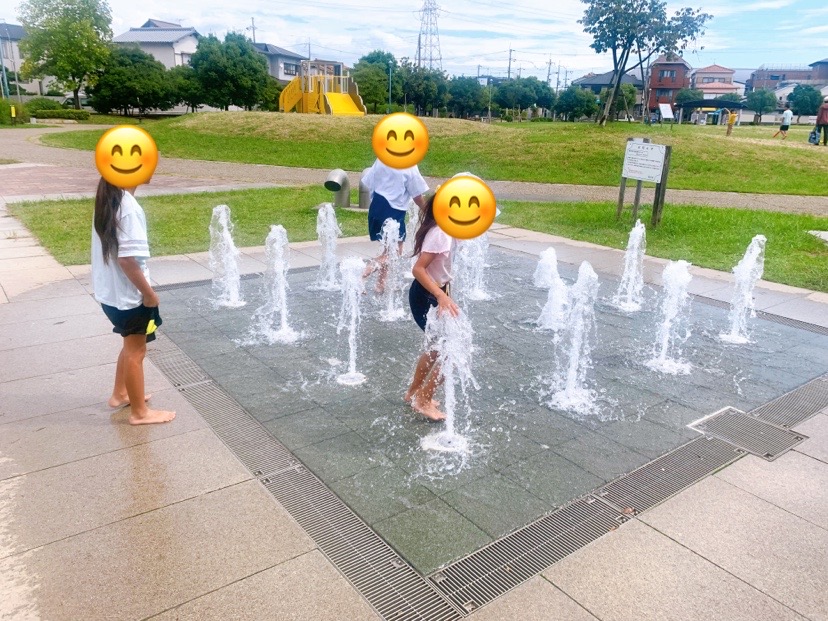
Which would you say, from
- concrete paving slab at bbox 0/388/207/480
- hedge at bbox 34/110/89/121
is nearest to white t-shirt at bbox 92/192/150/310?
concrete paving slab at bbox 0/388/207/480

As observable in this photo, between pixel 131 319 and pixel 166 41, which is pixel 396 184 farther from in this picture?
pixel 166 41

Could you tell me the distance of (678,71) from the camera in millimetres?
89500

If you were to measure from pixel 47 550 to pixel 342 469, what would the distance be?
56.1 inches

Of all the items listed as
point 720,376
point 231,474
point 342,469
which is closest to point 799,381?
point 720,376

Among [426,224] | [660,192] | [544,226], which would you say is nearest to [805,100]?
[660,192]

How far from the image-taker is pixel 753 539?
118 inches

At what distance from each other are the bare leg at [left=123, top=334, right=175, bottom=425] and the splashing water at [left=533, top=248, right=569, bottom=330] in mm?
3391

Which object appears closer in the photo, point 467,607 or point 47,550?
point 467,607

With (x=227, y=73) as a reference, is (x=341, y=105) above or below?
below

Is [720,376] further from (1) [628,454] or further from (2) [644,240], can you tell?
(2) [644,240]

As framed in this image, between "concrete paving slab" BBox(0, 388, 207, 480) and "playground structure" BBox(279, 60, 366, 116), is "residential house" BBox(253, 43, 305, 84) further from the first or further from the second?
"concrete paving slab" BBox(0, 388, 207, 480)

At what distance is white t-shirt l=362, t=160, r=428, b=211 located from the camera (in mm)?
6152

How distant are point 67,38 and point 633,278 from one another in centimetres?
5198

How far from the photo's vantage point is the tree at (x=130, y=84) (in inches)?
1836
